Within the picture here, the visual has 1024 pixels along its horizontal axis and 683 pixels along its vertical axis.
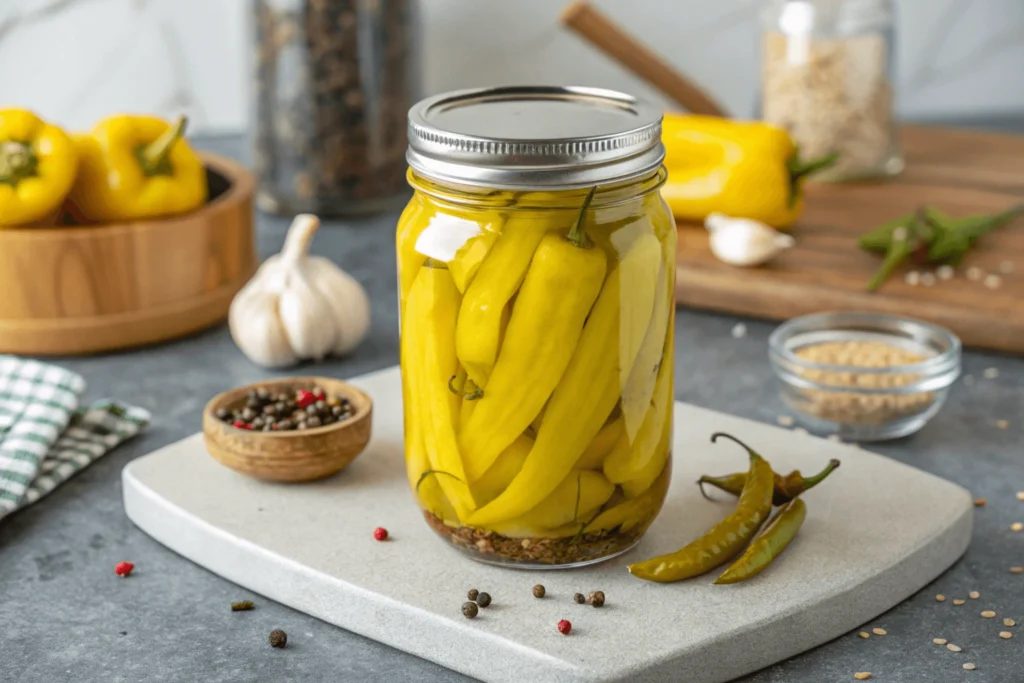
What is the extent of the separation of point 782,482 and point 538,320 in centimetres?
37

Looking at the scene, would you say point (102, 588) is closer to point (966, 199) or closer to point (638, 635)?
point (638, 635)

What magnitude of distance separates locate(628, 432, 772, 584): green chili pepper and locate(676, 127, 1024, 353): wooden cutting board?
657 millimetres

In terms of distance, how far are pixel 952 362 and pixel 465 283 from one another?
0.73m

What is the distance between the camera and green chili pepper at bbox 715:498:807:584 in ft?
3.84

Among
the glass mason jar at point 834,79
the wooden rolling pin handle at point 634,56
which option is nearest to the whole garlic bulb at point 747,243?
the glass mason jar at point 834,79

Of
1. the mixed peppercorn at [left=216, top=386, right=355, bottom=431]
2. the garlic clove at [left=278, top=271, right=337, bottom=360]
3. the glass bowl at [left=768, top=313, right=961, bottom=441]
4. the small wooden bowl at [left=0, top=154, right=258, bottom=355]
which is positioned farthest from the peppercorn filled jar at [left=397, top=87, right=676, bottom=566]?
the small wooden bowl at [left=0, top=154, right=258, bottom=355]

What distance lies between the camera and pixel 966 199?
223 centimetres

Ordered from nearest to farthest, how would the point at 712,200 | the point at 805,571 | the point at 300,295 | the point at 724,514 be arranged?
the point at 805,571
the point at 724,514
the point at 300,295
the point at 712,200

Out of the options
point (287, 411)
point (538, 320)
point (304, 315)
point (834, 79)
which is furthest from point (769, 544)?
point (834, 79)

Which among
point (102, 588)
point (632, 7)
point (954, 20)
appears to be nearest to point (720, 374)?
point (102, 588)

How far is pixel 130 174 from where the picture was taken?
72.0 inches

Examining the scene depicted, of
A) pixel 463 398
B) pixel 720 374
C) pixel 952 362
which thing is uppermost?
pixel 463 398

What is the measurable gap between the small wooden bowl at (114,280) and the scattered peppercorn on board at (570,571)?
43cm

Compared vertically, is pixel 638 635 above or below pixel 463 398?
below
